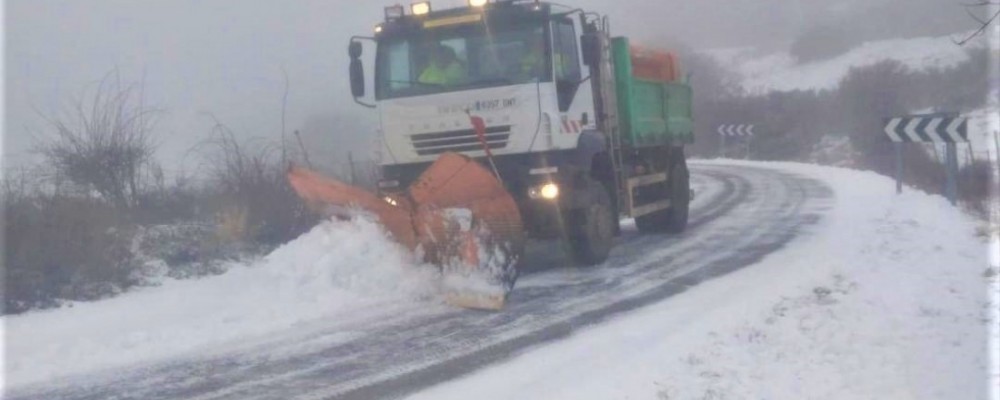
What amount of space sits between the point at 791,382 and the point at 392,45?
6909 mm

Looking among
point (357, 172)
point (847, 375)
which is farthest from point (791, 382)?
point (357, 172)

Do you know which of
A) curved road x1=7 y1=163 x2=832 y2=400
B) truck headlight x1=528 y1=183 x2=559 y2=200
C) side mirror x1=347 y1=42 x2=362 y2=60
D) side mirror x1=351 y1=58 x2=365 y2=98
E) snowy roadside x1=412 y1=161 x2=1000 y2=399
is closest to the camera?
snowy roadside x1=412 y1=161 x2=1000 y2=399

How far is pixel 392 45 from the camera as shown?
12.9m

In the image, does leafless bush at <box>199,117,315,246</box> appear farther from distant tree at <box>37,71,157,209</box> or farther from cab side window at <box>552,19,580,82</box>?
cab side window at <box>552,19,580,82</box>

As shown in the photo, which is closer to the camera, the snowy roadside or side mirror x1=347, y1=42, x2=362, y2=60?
the snowy roadside

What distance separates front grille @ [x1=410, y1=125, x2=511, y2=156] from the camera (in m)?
12.4

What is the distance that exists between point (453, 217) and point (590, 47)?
2.75m

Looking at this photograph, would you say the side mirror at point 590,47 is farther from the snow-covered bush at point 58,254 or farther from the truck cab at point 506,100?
the snow-covered bush at point 58,254

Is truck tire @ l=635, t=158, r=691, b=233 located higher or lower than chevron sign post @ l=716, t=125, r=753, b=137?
lower

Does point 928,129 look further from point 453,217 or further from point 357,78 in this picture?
point 453,217

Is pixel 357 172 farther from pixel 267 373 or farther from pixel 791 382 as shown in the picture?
pixel 791 382

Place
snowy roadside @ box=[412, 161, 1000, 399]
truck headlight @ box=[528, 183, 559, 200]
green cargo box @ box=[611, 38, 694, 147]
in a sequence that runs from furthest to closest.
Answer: green cargo box @ box=[611, 38, 694, 147] < truck headlight @ box=[528, 183, 559, 200] < snowy roadside @ box=[412, 161, 1000, 399]

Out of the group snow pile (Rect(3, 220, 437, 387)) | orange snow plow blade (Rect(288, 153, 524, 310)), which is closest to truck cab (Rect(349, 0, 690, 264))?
orange snow plow blade (Rect(288, 153, 524, 310))

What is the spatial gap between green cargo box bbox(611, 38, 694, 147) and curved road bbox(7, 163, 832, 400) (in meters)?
1.51
